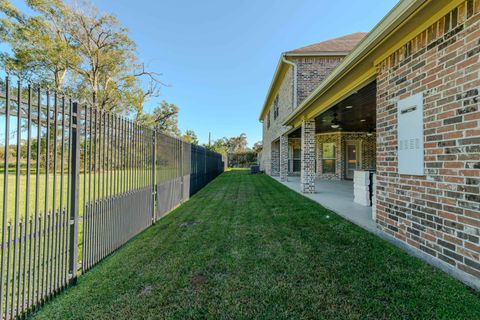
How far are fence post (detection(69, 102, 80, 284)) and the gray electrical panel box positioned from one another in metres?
4.10

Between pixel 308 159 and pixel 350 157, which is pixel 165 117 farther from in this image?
pixel 308 159

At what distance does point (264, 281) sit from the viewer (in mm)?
2439

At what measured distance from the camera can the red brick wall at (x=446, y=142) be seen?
7.14 feet

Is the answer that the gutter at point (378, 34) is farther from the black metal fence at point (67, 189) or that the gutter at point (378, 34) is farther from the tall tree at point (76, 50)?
the tall tree at point (76, 50)

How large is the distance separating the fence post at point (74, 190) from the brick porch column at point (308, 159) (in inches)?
265

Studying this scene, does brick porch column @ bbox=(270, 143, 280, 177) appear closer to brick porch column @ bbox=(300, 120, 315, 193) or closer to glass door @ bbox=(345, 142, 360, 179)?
glass door @ bbox=(345, 142, 360, 179)

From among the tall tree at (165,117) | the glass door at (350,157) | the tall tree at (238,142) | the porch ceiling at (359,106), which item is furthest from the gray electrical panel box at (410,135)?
the tall tree at (238,142)

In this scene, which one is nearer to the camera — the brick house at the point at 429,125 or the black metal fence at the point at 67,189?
the black metal fence at the point at 67,189

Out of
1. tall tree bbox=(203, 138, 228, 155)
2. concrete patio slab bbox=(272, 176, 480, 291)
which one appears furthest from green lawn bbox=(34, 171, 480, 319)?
tall tree bbox=(203, 138, 228, 155)

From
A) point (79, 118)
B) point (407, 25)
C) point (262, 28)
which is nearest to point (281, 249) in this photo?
point (79, 118)

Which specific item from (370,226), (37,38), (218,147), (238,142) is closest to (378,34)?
(370,226)

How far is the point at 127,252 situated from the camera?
3277 millimetres

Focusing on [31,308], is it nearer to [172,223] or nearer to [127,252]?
[127,252]

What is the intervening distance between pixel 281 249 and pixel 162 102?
33083mm
